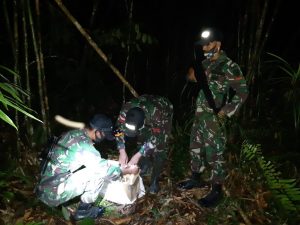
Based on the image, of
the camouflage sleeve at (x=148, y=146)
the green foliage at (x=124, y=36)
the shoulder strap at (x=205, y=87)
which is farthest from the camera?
the green foliage at (x=124, y=36)

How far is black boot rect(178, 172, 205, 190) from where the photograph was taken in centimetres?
404

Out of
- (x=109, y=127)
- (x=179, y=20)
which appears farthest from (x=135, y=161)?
(x=179, y=20)

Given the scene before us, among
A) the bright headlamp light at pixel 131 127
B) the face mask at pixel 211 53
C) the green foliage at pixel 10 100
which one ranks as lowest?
the bright headlamp light at pixel 131 127

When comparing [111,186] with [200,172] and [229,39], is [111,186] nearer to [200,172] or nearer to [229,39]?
[200,172]

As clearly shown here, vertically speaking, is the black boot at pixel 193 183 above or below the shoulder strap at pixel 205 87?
below

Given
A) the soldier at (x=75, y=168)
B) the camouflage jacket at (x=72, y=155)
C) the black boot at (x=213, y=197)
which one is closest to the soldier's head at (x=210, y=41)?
the soldier at (x=75, y=168)

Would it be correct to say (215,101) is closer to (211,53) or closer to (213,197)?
(211,53)

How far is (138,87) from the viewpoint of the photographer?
24.2 ft

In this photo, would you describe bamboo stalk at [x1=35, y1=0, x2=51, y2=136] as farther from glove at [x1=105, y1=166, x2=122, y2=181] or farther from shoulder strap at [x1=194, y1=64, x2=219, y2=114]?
shoulder strap at [x1=194, y1=64, x2=219, y2=114]

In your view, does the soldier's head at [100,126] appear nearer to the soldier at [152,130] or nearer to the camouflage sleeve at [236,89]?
the soldier at [152,130]

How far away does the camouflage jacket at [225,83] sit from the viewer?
3537 millimetres

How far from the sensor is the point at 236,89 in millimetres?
3566

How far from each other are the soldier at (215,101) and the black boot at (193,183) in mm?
279

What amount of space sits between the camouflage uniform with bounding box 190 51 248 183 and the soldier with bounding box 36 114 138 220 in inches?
41.1
